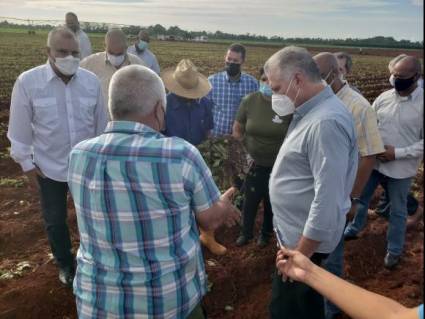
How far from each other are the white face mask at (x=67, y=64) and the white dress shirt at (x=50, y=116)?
75 mm

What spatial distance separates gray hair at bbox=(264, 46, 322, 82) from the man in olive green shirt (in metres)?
1.64

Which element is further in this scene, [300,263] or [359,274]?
[359,274]

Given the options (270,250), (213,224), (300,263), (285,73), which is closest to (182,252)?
(213,224)

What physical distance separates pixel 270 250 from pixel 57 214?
2152 mm

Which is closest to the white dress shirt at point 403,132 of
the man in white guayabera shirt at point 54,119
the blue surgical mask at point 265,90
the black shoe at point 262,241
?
the blue surgical mask at point 265,90

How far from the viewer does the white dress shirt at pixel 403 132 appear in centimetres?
396

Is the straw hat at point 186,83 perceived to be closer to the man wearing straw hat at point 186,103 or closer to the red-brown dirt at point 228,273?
the man wearing straw hat at point 186,103

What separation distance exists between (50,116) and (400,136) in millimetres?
3086

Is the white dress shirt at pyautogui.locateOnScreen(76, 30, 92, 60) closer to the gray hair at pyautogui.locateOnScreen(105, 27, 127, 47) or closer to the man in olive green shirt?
the gray hair at pyautogui.locateOnScreen(105, 27, 127, 47)

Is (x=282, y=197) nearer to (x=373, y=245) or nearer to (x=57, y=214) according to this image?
(x=57, y=214)

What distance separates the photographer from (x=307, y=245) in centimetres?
245

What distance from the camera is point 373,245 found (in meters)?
4.92

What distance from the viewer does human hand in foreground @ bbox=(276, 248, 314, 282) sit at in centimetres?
166

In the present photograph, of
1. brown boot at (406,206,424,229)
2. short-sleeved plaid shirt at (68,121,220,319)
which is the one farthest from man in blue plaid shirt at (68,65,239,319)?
brown boot at (406,206,424,229)
